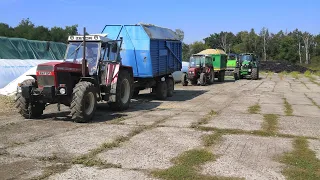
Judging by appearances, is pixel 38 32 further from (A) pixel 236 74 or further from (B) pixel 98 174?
(B) pixel 98 174

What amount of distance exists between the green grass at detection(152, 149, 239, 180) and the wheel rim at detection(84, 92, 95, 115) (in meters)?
3.69

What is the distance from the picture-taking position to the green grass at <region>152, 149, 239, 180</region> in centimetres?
517

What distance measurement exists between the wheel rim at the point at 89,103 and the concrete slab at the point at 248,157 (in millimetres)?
3584

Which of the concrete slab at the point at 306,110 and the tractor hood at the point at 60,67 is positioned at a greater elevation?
the tractor hood at the point at 60,67

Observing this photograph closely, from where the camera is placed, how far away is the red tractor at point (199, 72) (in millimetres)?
22703

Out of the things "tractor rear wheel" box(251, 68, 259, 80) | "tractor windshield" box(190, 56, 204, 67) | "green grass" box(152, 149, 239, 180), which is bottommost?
"green grass" box(152, 149, 239, 180)

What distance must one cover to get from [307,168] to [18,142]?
5.24 meters

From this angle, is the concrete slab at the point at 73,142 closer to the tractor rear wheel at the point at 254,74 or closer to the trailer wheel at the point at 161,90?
the trailer wheel at the point at 161,90

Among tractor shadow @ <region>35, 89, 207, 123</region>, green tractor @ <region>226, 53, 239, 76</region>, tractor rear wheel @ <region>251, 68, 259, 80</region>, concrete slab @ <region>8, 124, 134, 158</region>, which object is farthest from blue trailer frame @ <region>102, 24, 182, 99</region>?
green tractor @ <region>226, 53, 239, 76</region>

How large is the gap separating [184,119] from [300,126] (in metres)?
2.97

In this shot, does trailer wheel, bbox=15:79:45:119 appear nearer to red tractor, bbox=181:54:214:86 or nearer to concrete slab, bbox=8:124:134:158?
concrete slab, bbox=8:124:134:158

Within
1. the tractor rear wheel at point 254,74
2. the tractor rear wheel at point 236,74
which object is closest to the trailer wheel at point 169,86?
the tractor rear wheel at point 236,74

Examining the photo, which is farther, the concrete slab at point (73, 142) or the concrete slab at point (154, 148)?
the concrete slab at point (73, 142)

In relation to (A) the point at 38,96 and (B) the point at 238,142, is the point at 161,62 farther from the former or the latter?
(B) the point at 238,142
